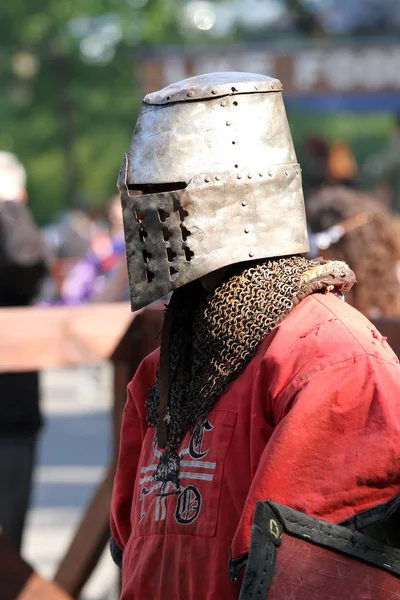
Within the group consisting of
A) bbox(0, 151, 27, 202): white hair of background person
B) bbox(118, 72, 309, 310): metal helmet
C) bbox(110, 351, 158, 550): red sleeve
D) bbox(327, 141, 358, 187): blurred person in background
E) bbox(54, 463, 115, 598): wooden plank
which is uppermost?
bbox(118, 72, 309, 310): metal helmet

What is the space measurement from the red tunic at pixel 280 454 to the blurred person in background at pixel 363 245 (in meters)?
2.54

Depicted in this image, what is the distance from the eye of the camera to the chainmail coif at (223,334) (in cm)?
229

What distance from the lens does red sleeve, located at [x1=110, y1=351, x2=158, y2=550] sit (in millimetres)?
Answer: 2666

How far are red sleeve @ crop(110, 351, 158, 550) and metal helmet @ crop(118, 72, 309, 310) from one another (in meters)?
0.32

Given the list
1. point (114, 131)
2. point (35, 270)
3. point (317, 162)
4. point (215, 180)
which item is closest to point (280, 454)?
point (215, 180)

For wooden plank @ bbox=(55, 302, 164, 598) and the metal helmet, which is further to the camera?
wooden plank @ bbox=(55, 302, 164, 598)

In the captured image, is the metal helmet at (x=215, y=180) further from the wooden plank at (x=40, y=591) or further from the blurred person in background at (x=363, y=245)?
the blurred person in background at (x=363, y=245)

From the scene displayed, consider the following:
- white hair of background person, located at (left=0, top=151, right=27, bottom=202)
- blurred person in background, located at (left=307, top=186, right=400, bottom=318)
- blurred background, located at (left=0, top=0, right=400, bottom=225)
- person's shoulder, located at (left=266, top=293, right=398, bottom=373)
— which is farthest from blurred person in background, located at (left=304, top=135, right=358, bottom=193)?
blurred background, located at (left=0, top=0, right=400, bottom=225)

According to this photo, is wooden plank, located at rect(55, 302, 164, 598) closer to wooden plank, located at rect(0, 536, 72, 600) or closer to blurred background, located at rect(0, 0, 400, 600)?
wooden plank, located at rect(0, 536, 72, 600)

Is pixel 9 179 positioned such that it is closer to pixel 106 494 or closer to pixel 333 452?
pixel 106 494

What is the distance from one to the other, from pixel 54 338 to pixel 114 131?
1047 inches

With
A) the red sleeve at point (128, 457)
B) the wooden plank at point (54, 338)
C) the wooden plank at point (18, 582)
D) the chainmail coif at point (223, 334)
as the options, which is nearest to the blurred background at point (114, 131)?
the wooden plank at point (54, 338)

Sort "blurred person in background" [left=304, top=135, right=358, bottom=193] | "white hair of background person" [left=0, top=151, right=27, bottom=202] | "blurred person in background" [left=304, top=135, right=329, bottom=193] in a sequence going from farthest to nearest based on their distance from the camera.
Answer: "blurred person in background" [left=304, top=135, right=329, bottom=193]
"blurred person in background" [left=304, top=135, right=358, bottom=193]
"white hair of background person" [left=0, top=151, right=27, bottom=202]

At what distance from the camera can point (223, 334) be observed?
2328 mm
